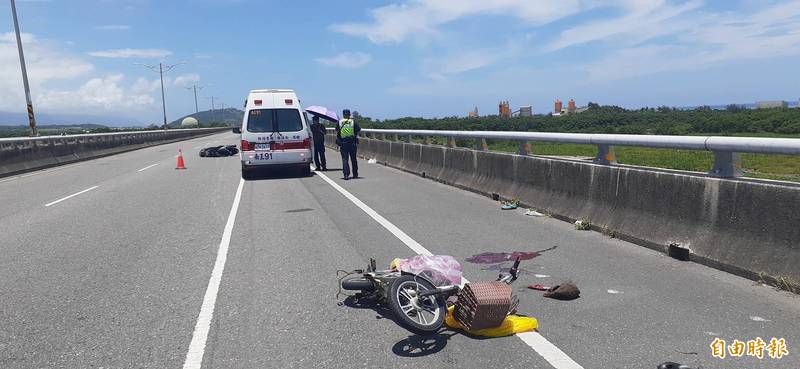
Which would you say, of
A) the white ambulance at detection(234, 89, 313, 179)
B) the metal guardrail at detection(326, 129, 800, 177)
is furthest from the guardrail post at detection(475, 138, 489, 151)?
the white ambulance at detection(234, 89, 313, 179)

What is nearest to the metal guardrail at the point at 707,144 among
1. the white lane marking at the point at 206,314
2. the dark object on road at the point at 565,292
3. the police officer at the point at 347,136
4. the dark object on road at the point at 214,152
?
the dark object on road at the point at 565,292

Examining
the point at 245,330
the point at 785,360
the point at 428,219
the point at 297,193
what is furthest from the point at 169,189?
the point at 785,360

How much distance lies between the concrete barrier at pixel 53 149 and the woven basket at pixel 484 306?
21.3 m

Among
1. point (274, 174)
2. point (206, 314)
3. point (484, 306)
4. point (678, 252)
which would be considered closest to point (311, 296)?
point (206, 314)

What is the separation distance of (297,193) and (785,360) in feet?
37.0

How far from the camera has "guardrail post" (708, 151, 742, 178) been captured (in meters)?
6.50

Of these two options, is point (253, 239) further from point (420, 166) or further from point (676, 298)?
point (420, 166)

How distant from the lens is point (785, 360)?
4105 mm

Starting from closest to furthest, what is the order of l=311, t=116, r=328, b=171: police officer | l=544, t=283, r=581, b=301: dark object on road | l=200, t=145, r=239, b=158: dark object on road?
1. l=544, t=283, r=581, b=301: dark object on road
2. l=311, t=116, r=328, b=171: police officer
3. l=200, t=145, r=239, b=158: dark object on road

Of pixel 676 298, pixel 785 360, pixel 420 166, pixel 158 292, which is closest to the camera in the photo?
pixel 785 360

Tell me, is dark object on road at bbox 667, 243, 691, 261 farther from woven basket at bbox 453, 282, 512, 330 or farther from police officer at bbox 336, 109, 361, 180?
police officer at bbox 336, 109, 361, 180

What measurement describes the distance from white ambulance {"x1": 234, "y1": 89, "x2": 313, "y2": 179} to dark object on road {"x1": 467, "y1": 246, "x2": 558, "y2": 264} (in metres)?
11.6

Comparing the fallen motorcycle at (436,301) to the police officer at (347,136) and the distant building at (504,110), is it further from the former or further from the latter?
the distant building at (504,110)

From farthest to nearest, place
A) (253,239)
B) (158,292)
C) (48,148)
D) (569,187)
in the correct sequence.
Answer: (48,148) < (569,187) < (253,239) < (158,292)
